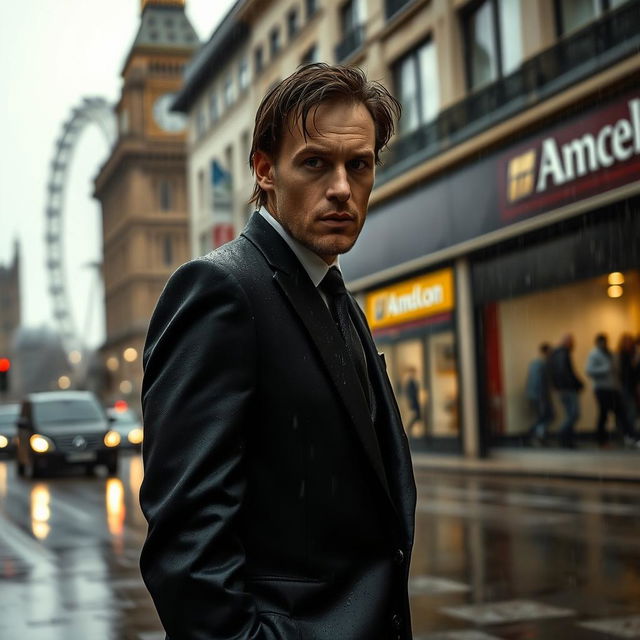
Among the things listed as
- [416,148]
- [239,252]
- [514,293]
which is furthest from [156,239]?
[239,252]

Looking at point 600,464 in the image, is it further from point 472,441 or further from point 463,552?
point 463,552

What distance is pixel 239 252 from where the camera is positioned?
A: 218cm

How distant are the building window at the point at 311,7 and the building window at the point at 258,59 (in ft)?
16.9

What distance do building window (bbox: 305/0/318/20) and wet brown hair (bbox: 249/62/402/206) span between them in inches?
1250

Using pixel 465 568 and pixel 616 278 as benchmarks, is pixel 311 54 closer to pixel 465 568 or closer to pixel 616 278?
pixel 616 278

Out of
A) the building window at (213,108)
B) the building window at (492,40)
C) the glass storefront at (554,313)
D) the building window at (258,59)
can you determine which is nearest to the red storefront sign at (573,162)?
the glass storefront at (554,313)

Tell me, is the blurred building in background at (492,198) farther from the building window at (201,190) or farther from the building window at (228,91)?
the building window at (201,190)

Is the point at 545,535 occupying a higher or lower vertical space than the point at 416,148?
lower

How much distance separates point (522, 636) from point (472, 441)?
1772 centimetres

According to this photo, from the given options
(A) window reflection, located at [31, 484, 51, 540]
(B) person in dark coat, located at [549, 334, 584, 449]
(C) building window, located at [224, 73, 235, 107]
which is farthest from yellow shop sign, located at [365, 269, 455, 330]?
(C) building window, located at [224, 73, 235, 107]

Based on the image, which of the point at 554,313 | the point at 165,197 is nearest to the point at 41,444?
the point at 554,313

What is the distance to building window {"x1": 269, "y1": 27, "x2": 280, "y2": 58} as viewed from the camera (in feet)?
121

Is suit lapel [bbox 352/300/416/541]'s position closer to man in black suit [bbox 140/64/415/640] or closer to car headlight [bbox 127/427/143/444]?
man in black suit [bbox 140/64/415/640]

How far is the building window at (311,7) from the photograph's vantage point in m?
33.1
